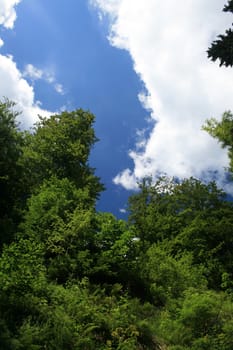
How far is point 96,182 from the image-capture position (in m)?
43.2

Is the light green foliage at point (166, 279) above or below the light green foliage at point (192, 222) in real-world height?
below

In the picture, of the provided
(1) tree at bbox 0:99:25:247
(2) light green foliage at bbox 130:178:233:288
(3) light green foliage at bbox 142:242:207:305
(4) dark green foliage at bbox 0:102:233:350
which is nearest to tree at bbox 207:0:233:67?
(4) dark green foliage at bbox 0:102:233:350

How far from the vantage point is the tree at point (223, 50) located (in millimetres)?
13094

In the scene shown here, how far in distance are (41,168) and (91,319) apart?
25186 millimetres

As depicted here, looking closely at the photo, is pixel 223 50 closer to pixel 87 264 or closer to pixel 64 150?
pixel 87 264

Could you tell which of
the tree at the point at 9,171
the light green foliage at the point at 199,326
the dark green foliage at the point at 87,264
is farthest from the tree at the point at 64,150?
the light green foliage at the point at 199,326

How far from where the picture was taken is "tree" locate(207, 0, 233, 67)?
1309cm

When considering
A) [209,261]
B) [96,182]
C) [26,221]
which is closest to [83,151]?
[96,182]

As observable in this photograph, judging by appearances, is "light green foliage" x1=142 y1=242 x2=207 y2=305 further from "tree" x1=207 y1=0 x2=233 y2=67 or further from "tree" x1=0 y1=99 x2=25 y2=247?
"tree" x1=207 y1=0 x2=233 y2=67

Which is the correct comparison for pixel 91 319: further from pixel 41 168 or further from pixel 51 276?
pixel 41 168

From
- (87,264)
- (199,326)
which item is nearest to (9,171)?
(87,264)

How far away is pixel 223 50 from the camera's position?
13.1 meters

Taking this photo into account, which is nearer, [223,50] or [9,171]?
[223,50]

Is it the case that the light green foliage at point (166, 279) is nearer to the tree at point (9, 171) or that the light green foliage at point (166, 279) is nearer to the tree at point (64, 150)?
the tree at point (9, 171)
